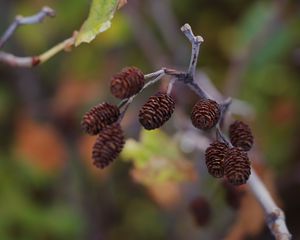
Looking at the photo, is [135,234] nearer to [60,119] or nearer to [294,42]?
[60,119]

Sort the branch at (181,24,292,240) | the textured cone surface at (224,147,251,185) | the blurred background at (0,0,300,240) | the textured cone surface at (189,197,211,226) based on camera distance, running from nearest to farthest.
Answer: the textured cone surface at (224,147,251,185) < the branch at (181,24,292,240) < the textured cone surface at (189,197,211,226) < the blurred background at (0,0,300,240)

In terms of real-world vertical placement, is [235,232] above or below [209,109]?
below

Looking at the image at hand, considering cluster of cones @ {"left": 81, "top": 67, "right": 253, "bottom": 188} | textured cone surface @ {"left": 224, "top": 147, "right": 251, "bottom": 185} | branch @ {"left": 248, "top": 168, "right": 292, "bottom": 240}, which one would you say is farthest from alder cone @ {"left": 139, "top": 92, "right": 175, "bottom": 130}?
branch @ {"left": 248, "top": 168, "right": 292, "bottom": 240}

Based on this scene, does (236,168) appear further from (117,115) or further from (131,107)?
(131,107)

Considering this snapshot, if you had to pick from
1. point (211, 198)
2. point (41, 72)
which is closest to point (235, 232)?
point (211, 198)

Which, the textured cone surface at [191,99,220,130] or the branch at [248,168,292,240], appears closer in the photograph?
the textured cone surface at [191,99,220,130]

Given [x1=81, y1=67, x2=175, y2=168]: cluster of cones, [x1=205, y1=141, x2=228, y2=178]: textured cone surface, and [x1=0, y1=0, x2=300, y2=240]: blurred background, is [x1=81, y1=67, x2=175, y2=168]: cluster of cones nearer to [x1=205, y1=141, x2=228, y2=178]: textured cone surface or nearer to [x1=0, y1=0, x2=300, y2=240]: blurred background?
[x1=205, y1=141, x2=228, y2=178]: textured cone surface

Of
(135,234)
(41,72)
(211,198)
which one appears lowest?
(135,234)

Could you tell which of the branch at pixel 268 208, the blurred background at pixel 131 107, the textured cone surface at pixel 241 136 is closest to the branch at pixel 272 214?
the branch at pixel 268 208
